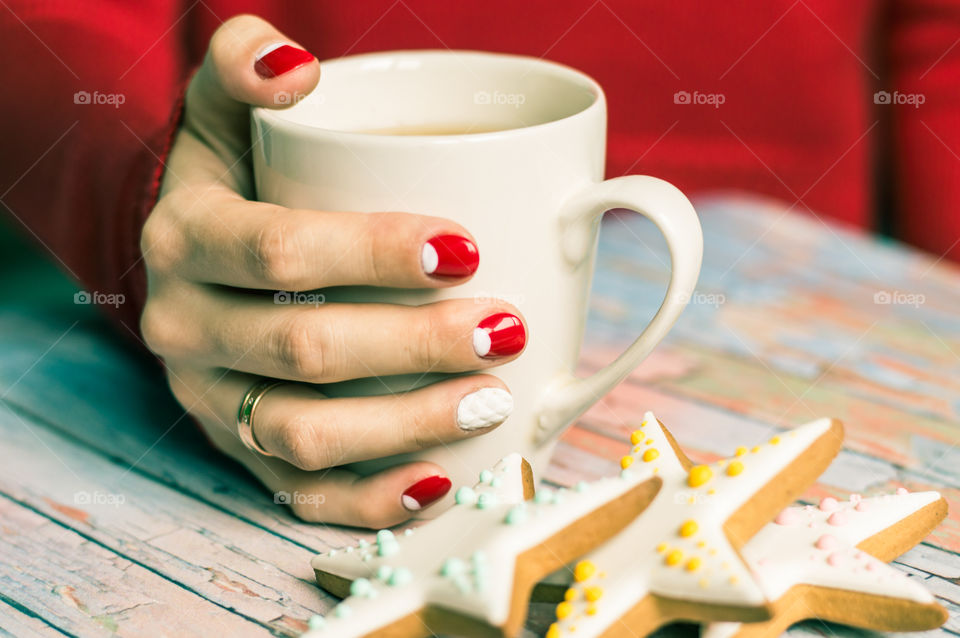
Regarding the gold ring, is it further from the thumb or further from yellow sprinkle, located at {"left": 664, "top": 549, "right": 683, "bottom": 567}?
yellow sprinkle, located at {"left": 664, "top": 549, "right": 683, "bottom": 567}

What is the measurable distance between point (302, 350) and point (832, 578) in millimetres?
338

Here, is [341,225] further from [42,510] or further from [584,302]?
[42,510]

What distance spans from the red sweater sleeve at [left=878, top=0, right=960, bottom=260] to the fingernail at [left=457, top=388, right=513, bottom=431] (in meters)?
0.91

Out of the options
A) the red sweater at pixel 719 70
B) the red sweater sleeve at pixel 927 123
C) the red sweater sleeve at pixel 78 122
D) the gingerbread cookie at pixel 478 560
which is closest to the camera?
the gingerbread cookie at pixel 478 560

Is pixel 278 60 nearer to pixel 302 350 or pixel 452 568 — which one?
pixel 302 350

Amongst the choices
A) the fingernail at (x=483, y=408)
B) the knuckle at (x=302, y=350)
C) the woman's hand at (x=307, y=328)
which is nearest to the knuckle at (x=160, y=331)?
the woman's hand at (x=307, y=328)

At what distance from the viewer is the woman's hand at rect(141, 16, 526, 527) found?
0.54 metres

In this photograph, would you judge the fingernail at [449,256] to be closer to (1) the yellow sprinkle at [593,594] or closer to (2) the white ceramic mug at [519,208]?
(2) the white ceramic mug at [519,208]

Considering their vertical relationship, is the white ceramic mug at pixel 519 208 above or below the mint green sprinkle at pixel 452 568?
above

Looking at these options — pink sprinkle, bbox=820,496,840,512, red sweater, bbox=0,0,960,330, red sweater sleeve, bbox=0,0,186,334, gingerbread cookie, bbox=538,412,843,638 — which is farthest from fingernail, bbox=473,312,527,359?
red sweater, bbox=0,0,960,330

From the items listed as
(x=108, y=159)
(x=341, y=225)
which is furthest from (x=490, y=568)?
(x=108, y=159)

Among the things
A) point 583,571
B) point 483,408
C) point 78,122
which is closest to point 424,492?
point 483,408

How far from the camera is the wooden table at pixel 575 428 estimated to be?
533mm

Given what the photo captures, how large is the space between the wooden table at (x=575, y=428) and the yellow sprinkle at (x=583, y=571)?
65 millimetres
